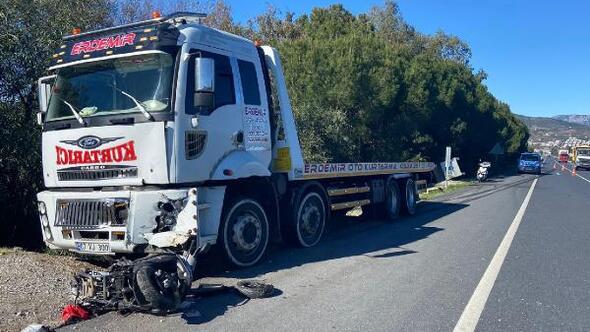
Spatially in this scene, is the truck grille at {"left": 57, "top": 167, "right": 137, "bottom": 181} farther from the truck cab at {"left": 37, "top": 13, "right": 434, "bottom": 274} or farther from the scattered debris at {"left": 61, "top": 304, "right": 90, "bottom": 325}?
the scattered debris at {"left": 61, "top": 304, "right": 90, "bottom": 325}

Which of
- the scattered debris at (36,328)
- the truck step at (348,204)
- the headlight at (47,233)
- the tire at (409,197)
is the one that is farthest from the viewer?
the tire at (409,197)

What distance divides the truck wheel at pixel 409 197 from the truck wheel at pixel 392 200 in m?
0.25

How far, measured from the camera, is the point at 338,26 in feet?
102

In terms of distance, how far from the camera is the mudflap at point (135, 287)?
526cm

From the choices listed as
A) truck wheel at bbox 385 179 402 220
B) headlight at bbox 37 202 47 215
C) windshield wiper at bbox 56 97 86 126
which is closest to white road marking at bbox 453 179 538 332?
truck wheel at bbox 385 179 402 220

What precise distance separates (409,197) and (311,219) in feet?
17.7

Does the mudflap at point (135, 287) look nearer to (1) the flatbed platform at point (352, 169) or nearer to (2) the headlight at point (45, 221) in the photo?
(2) the headlight at point (45, 221)

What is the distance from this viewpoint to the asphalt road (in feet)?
17.2

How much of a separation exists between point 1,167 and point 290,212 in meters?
4.98

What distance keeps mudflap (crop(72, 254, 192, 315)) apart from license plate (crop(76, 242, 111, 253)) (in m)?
0.88

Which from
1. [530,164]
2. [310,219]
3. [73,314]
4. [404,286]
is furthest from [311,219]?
[530,164]

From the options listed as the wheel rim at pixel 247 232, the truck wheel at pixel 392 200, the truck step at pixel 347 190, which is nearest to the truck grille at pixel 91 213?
the wheel rim at pixel 247 232

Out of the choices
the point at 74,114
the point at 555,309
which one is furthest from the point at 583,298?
the point at 74,114

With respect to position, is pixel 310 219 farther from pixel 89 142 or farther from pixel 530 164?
pixel 530 164
